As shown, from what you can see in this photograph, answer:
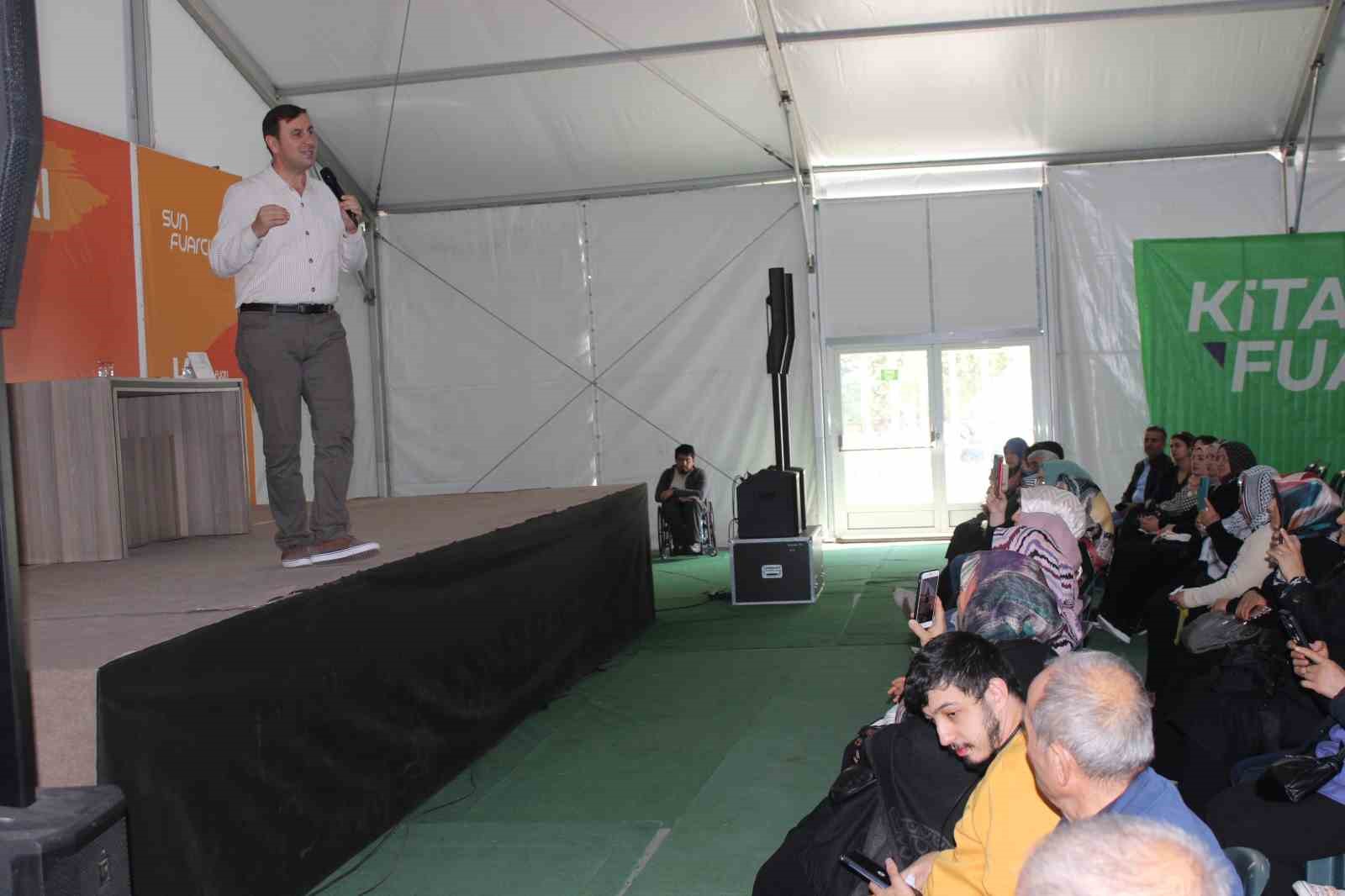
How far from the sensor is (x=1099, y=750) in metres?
1.91

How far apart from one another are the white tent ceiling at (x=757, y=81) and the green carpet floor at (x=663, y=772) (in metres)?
4.79

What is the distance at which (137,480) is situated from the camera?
17.5 feet

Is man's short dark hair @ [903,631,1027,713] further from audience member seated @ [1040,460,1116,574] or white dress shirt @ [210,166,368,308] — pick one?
audience member seated @ [1040,460,1116,574]

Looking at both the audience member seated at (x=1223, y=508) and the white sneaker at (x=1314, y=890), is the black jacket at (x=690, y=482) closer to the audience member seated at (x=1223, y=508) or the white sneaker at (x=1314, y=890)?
the audience member seated at (x=1223, y=508)

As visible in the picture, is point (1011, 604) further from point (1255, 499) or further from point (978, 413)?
point (978, 413)

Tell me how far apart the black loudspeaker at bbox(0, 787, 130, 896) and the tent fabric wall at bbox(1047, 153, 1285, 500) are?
1042cm

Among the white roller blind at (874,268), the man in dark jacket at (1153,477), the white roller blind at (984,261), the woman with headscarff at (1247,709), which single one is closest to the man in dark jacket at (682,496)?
the white roller blind at (874,268)

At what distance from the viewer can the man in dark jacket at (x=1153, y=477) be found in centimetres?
819

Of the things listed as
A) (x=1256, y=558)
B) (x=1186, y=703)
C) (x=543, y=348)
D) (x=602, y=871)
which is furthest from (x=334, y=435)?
(x=543, y=348)

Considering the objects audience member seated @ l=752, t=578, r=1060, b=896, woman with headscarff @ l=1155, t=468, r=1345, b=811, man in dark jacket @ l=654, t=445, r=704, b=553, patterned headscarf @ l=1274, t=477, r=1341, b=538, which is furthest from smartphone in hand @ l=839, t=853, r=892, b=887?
man in dark jacket @ l=654, t=445, r=704, b=553

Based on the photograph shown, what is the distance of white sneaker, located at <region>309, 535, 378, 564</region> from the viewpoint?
4.01 metres

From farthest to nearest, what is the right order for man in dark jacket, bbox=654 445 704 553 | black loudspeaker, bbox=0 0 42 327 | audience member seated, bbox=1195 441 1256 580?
man in dark jacket, bbox=654 445 704 553
audience member seated, bbox=1195 441 1256 580
black loudspeaker, bbox=0 0 42 327

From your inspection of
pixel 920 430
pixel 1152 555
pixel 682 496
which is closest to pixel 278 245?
pixel 1152 555

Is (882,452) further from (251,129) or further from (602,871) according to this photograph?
(602,871)
